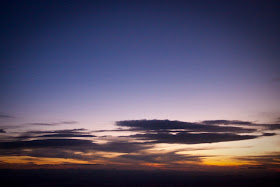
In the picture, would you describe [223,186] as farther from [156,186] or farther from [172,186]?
[156,186]

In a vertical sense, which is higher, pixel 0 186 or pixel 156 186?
pixel 0 186

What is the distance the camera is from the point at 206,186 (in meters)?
112

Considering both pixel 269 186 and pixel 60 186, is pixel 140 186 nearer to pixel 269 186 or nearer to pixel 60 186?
pixel 60 186

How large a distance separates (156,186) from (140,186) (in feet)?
29.6

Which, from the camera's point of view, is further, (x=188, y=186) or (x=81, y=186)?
(x=188, y=186)

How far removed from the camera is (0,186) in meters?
91.8

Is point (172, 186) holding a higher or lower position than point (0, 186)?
lower

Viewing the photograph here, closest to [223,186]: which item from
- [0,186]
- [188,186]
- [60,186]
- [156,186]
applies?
[188,186]

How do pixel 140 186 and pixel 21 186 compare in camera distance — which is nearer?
pixel 21 186

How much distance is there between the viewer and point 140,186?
4510 inches

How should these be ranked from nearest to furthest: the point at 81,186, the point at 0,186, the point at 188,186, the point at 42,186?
the point at 0,186, the point at 42,186, the point at 81,186, the point at 188,186

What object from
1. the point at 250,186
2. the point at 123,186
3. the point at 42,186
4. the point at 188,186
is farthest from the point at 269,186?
the point at 42,186

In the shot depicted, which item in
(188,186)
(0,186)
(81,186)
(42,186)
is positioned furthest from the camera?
(188,186)

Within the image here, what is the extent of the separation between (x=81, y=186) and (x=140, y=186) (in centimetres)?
3206
